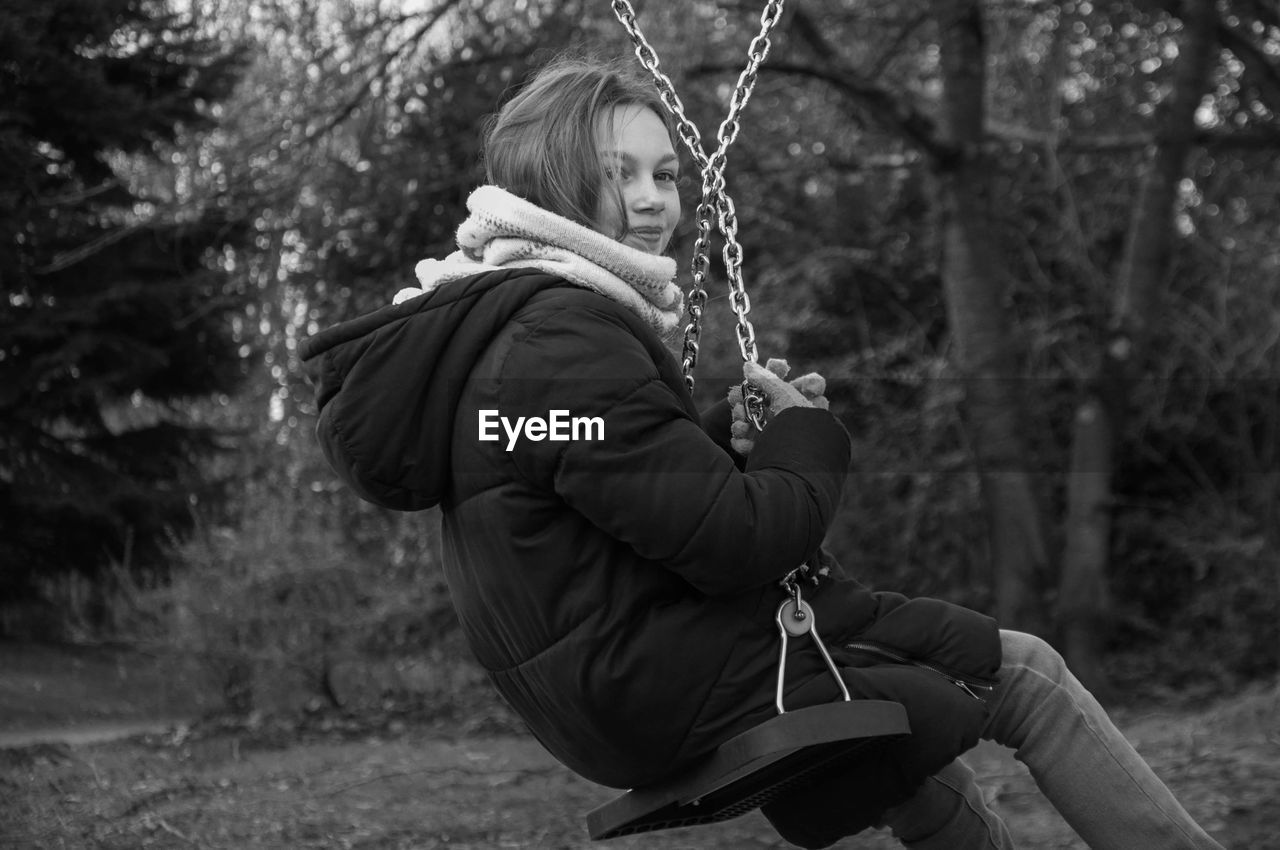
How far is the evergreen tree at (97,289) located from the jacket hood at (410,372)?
5.10 metres

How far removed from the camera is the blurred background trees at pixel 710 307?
7.45 metres

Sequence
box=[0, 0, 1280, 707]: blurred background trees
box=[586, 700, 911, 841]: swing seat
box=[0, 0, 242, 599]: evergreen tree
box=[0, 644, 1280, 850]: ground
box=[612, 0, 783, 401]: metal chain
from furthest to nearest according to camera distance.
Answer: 1. box=[0, 0, 1280, 707]: blurred background trees
2. box=[0, 0, 242, 599]: evergreen tree
3. box=[0, 644, 1280, 850]: ground
4. box=[612, 0, 783, 401]: metal chain
5. box=[586, 700, 911, 841]: swing seat

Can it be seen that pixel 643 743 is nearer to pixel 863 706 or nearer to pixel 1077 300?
pixel 863 706

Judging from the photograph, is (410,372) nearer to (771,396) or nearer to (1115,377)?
(771,396)

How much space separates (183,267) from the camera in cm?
832

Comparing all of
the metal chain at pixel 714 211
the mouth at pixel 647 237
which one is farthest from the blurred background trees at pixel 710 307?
the mouth at pixel 647 237

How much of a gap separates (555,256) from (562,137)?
0.26m

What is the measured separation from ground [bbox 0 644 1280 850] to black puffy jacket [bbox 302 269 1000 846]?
2.36 meters

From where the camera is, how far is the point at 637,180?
8.02ft

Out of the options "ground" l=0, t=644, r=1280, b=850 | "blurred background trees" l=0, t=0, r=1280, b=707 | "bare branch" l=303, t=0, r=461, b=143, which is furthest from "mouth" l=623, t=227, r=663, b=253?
"bare branch" l=303, t=0, r=461, b=143

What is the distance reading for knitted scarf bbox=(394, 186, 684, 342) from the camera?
2.25 m

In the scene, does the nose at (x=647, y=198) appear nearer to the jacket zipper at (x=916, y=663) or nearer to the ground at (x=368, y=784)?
the jacket zipper at (x=916, y=663)

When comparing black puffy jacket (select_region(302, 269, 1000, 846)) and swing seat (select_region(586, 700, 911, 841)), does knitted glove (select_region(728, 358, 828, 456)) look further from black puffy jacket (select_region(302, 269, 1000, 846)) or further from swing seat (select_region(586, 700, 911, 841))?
swing seat (select_region(586, 700, 911, 841))

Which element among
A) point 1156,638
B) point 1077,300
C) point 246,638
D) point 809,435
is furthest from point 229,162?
point 1156,638
